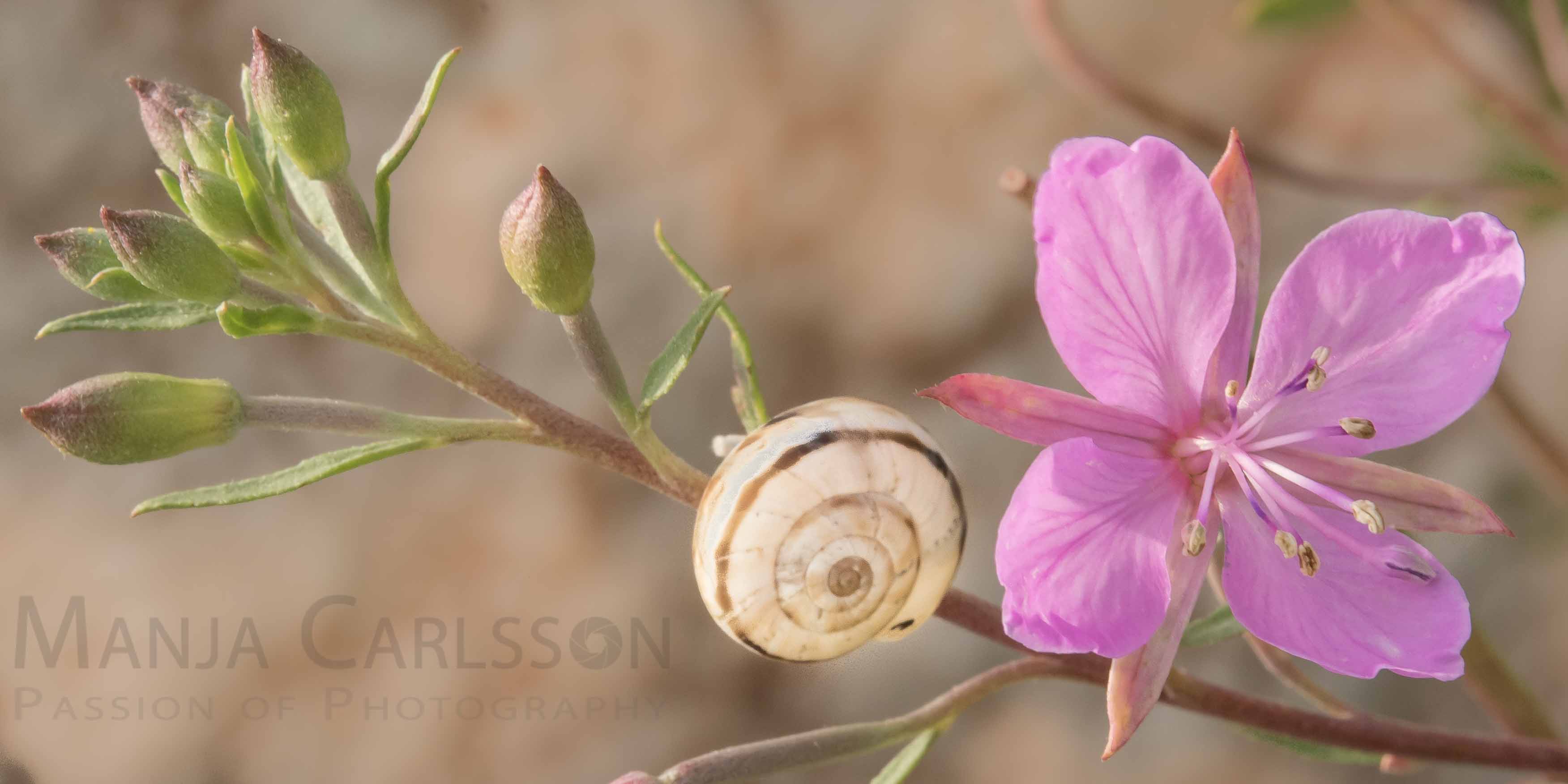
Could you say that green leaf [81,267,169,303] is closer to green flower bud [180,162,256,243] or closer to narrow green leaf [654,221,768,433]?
green flower bud [180,162,256,243]

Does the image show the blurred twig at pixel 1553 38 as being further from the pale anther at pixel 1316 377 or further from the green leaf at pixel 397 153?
the green leaf at pixel 397 153

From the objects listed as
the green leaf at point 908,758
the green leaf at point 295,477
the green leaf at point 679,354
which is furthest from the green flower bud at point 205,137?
the green leaf at point 908,758

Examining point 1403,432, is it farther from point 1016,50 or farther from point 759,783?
point 1016,50

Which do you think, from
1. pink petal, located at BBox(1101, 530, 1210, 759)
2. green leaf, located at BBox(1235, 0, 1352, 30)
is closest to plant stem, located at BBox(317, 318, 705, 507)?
pink petal, located at BBox(1101, 530, 1210, 759)

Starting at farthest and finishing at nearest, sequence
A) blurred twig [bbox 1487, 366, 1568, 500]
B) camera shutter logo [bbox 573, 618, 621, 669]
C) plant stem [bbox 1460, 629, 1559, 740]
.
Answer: camera shutter logo [bbox 573, 618, 621, 669]
blurred twig [bbox 1487, 366, 1568, 500]
plant stem [bbox 1460, 629, 1559, 740]

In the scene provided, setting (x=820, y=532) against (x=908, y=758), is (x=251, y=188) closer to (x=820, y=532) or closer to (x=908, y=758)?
(x=820, y=532)

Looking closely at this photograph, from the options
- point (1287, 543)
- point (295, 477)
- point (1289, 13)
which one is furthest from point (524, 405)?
point (1289, 13)
